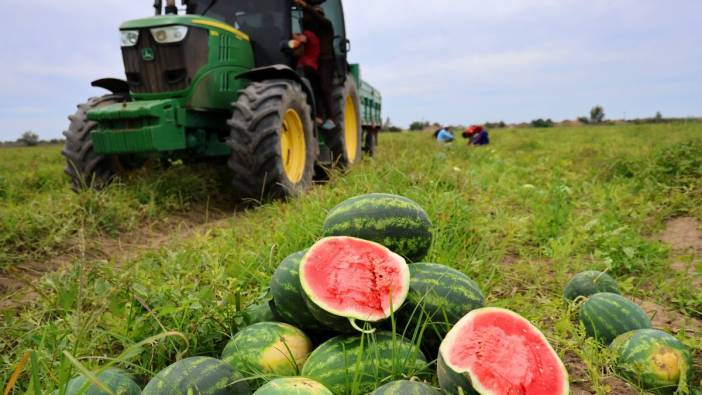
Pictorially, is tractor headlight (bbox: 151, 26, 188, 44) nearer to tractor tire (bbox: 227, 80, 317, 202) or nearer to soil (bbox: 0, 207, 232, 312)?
tractor tire (bbox: 227, 80, 317, 202)

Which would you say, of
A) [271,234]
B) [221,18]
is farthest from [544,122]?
[271,234]

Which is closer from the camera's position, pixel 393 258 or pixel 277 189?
pixel 393 258

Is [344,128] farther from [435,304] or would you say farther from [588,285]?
[435,304]

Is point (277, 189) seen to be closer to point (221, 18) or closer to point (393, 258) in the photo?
point (221, 18)

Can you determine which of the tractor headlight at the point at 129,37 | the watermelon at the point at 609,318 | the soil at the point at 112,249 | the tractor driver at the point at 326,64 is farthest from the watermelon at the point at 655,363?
the tractor headlight at the point at 129,37

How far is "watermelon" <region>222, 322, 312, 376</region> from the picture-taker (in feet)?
5.22

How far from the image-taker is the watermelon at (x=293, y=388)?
1208mm

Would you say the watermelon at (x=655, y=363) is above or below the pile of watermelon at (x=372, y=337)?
below

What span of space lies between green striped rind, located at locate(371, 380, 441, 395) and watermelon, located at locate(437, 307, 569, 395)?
0.06 metres

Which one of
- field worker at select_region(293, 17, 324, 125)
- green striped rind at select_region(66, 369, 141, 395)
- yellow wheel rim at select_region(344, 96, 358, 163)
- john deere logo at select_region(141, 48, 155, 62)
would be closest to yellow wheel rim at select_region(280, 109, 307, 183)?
field worker at select_region(293, 17, 324, 125)

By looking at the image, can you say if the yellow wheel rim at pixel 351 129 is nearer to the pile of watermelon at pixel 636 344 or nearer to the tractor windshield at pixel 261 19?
the tractor windshield at pixel 261 19

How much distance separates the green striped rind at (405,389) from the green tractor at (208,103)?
392cm

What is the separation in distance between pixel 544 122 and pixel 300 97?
3337 cm

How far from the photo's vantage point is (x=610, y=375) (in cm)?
190
